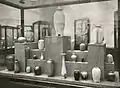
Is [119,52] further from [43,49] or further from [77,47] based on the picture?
[43,49]

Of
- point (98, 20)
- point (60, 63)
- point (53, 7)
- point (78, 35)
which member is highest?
point (53, 7)

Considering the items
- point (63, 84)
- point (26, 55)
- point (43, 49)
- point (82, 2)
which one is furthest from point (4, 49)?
point (82, 2)

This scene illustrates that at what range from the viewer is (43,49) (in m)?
2.52

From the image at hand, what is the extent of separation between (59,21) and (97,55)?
71 cm

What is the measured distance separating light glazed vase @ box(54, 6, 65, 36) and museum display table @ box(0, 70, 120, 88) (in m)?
0.64

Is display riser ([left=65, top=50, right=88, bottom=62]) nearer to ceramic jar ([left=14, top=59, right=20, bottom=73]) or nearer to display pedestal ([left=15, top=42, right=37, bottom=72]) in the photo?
display pedestal ([left=15, top=42, right=37, bottom=72])

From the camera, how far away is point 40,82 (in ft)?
7.12

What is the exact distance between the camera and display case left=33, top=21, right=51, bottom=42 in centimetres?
241

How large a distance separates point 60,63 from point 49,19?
0.65 m

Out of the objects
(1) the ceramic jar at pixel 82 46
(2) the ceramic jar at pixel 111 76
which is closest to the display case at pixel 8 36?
(1) the ceramic jar at pixel 82 46

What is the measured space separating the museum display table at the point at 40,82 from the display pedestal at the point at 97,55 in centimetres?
21

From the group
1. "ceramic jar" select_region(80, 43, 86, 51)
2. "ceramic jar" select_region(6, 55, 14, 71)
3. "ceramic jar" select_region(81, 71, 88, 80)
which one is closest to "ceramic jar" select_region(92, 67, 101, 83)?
"ceramic jar" select_region(81, 71, 88, 80)

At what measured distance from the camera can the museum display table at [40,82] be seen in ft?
6.35

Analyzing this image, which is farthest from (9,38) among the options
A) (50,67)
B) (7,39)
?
(50,67)
